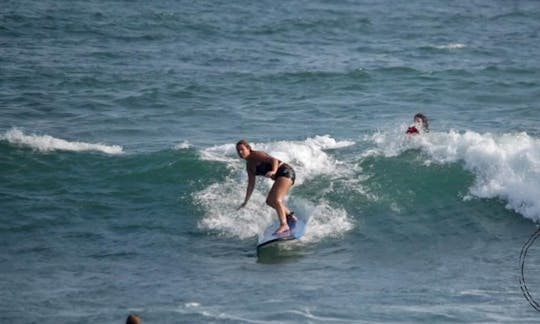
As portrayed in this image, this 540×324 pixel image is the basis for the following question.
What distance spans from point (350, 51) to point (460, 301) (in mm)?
20950

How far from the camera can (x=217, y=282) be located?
12.9m

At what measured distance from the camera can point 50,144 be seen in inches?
778

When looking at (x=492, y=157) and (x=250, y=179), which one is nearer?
(x=250, y=179)

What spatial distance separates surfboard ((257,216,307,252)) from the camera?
1409 cm

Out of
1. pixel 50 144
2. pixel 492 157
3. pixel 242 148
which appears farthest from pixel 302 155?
pixel 242 148

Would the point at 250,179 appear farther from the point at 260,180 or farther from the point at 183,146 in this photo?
the point at 183,146

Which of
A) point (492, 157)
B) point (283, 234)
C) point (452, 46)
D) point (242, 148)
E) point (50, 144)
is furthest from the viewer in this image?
point (452, 46)

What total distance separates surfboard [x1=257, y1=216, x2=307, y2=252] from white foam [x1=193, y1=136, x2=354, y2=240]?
1.59 ft

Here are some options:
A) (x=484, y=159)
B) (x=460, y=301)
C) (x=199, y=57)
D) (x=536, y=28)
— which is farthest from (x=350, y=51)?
(x=460, y=301)

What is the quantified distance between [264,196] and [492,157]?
185 inches

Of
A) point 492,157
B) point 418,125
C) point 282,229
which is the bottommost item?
point 282,229

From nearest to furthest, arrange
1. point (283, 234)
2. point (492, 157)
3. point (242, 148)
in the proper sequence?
point (242, 148), point (283, 234), point (492, 157)

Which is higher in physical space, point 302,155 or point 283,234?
point 302,155

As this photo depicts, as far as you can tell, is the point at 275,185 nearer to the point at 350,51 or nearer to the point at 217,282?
the point at 217,282
